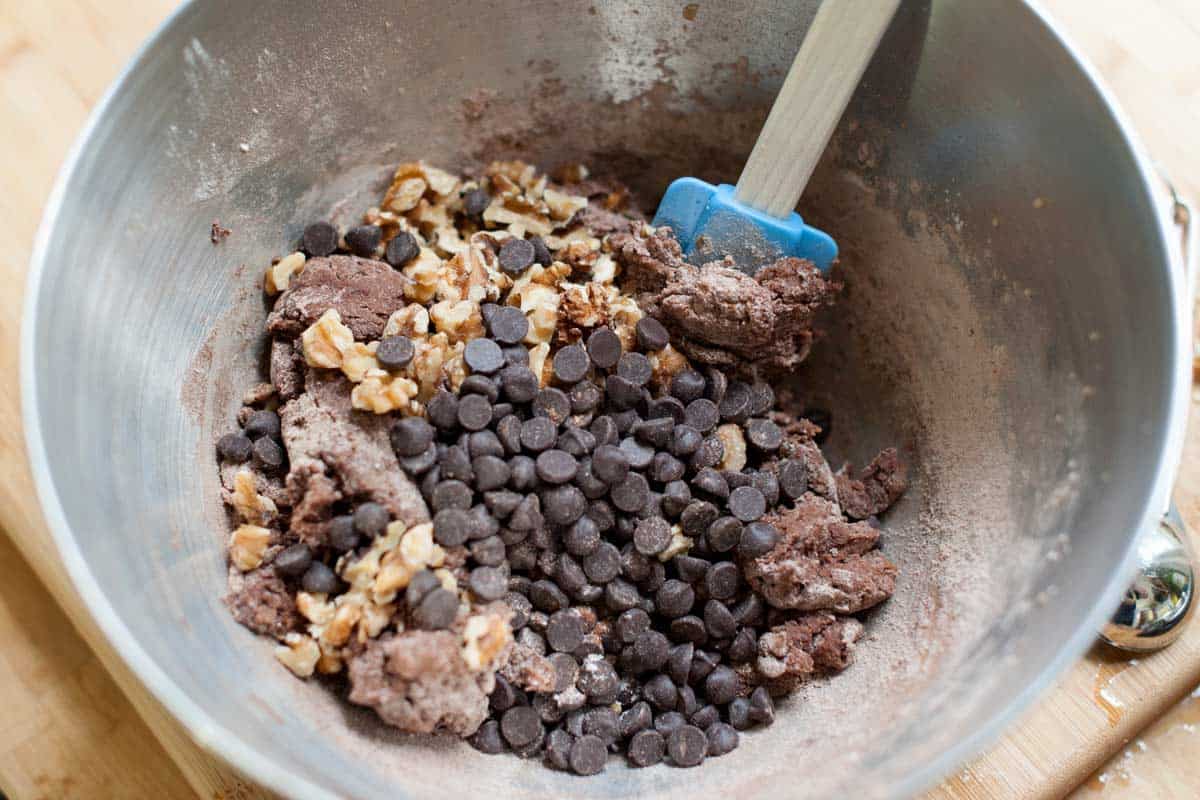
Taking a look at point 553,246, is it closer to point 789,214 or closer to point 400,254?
point 400,254

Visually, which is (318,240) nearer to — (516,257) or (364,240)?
(364,240)

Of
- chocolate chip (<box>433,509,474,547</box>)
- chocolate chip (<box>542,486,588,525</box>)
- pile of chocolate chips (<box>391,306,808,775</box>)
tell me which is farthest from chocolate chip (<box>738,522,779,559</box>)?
chocolate chip (<box>433,509,474,547</box>)

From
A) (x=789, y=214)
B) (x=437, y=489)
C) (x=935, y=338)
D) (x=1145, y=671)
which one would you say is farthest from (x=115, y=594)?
(x=1145, y=671)

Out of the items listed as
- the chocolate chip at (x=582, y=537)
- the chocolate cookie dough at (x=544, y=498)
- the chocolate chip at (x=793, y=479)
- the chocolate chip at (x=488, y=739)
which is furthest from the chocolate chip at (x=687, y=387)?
the chocolate chip at (x=488, y=739)

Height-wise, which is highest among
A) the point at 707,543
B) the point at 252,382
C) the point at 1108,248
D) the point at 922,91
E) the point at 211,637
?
the point at 922,91

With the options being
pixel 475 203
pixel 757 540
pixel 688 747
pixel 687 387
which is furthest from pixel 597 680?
pixel 475 203

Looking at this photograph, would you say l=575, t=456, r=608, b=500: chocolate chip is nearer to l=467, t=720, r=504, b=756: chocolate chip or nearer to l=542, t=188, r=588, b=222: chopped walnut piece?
l=467, t=720, r=504, b=756: chocolate chip
